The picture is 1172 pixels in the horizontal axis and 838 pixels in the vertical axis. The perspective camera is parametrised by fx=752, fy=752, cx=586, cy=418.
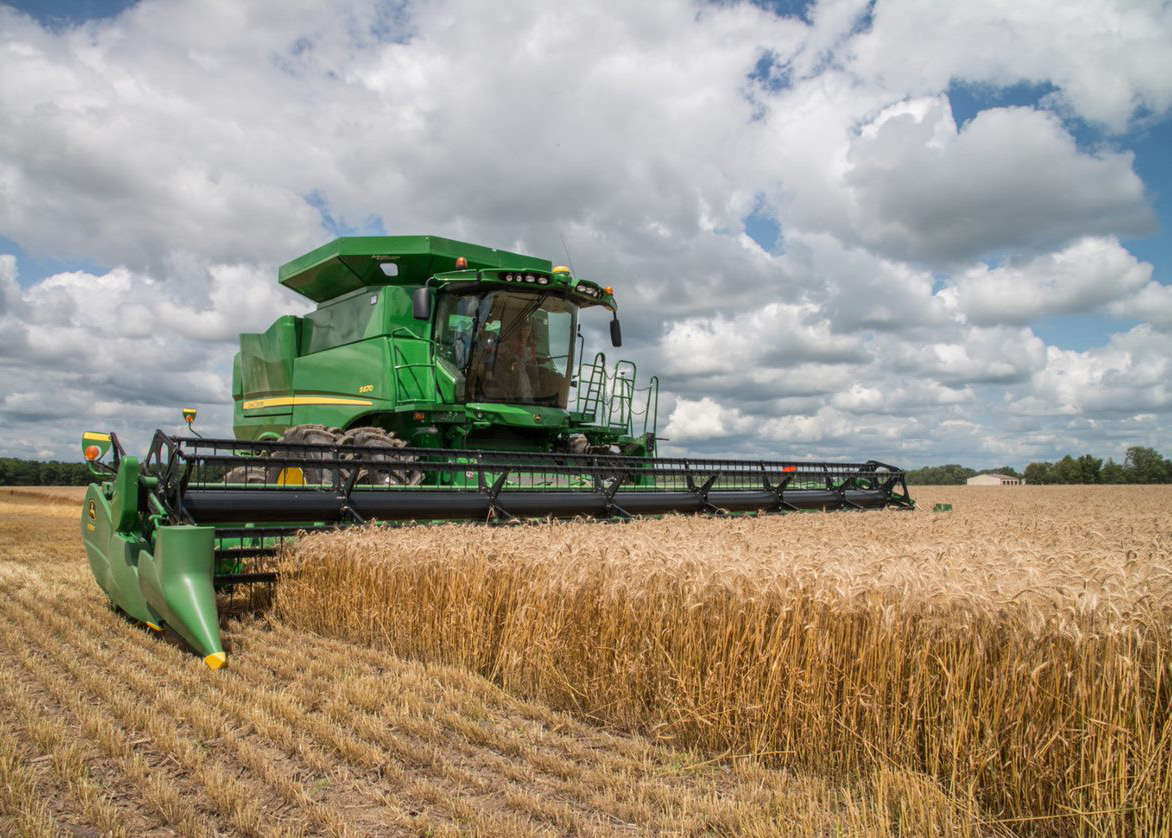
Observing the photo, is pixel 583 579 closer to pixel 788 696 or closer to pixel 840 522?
pixel 788 696

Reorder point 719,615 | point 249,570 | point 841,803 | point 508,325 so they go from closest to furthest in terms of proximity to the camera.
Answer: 1. point 841,803
2. point 719,615
3. point 249,570
4. point 508,325

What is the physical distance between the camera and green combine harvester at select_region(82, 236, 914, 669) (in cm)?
476

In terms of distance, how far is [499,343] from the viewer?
27.9ft

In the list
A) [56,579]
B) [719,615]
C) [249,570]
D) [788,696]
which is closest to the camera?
[788,696]

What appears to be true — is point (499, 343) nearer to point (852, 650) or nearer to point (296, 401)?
point (296, 401)

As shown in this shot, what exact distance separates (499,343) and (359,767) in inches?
244

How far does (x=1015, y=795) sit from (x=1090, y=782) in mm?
210

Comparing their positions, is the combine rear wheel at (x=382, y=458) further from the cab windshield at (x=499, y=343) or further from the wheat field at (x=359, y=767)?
the wheat field at (x=359, y=767)

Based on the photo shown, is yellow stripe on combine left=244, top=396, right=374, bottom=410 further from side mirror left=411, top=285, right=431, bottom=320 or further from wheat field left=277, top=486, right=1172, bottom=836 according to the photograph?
wheat field left=277, top=486, right=1172, bottom=836

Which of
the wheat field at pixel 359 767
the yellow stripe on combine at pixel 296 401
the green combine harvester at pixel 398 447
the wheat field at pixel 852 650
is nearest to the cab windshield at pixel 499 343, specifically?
the green combine harvester at pixel 398 447

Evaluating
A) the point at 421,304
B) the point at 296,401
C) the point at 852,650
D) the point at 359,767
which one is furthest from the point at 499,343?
the point at 852,650

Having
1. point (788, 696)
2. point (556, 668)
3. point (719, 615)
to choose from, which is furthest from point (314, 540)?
point (788, 696)

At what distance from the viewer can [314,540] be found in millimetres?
4711

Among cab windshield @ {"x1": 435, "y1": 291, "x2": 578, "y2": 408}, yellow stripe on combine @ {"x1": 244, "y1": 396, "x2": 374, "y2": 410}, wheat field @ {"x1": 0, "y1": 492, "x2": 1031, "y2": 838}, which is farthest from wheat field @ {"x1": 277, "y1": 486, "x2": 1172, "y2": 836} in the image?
yellow stripe on combine @ {"x1": 244, "y1": 396, "x2": 374, "y2": 410}
